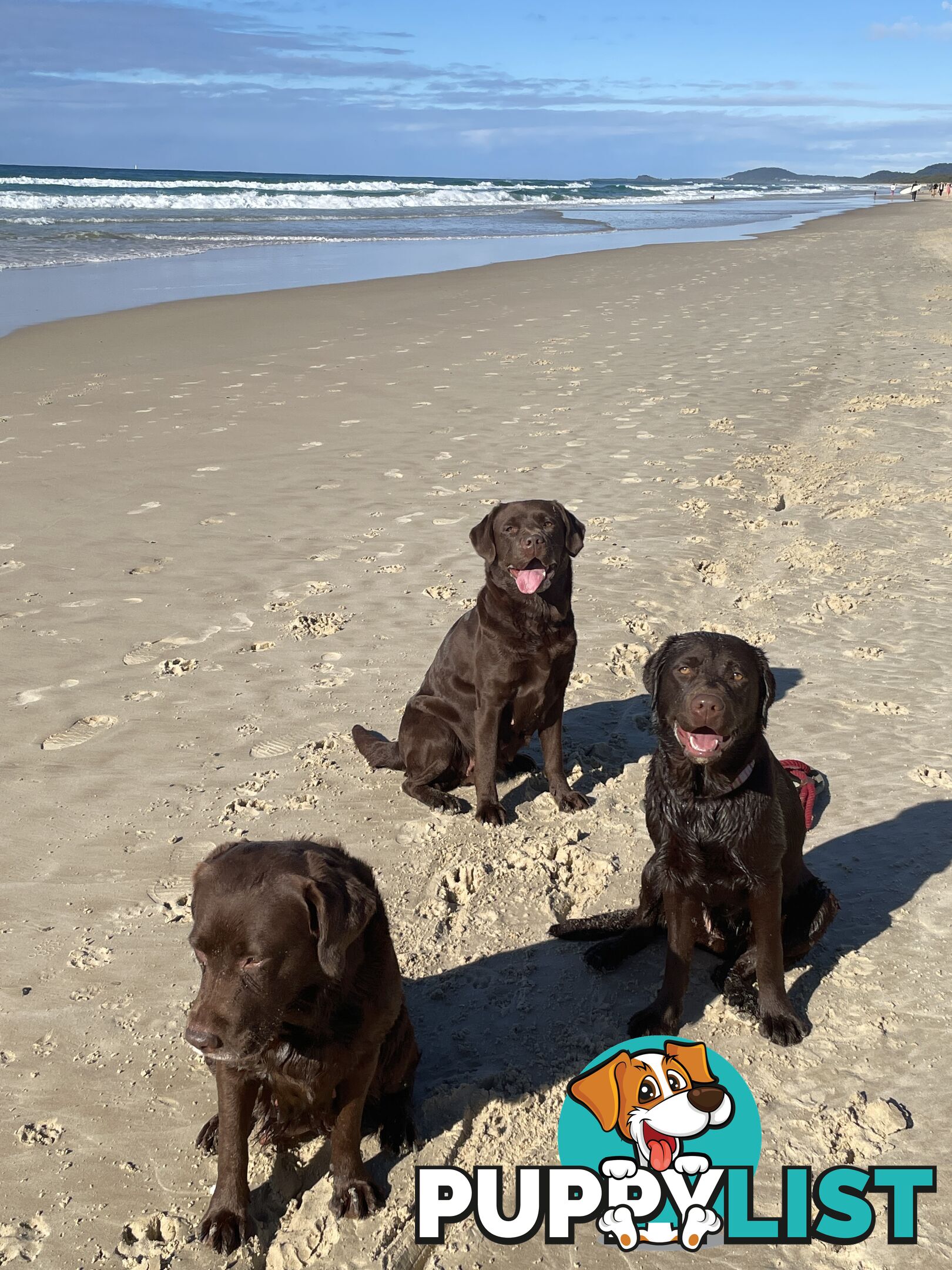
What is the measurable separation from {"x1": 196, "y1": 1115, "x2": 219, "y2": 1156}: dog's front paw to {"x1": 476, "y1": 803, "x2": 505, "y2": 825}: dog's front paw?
2.01 m

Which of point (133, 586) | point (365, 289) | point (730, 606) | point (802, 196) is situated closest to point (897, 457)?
point (730, 606)

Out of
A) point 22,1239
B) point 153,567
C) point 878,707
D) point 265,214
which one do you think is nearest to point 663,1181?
point 22,1239

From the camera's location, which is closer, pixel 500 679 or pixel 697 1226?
pixel 697 1226

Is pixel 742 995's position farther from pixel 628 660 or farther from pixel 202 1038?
pixel 628 660

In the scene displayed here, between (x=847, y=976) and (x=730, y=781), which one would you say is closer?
(x=730, y=781)

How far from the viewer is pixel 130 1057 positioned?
3250mm

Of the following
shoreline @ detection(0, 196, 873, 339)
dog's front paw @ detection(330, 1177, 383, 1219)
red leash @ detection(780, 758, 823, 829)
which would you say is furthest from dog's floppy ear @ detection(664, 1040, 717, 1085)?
shoreline @ detection(0, 196, 873, 339)

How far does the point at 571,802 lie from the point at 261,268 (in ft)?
74.2

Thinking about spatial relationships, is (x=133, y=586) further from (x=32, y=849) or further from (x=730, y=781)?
(x=730, y=781)

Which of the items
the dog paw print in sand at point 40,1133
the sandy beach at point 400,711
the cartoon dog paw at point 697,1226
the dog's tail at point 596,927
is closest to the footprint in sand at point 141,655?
the sandy beach at point 400,711

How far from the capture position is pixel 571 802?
4.83m

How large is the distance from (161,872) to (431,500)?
4.86 metres

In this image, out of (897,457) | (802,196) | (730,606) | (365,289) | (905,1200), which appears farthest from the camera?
(802,196)

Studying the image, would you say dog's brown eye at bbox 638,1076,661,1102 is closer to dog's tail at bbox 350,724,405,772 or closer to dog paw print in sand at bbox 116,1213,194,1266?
dog paw print in sand at bbox 116,1213,194,1266
